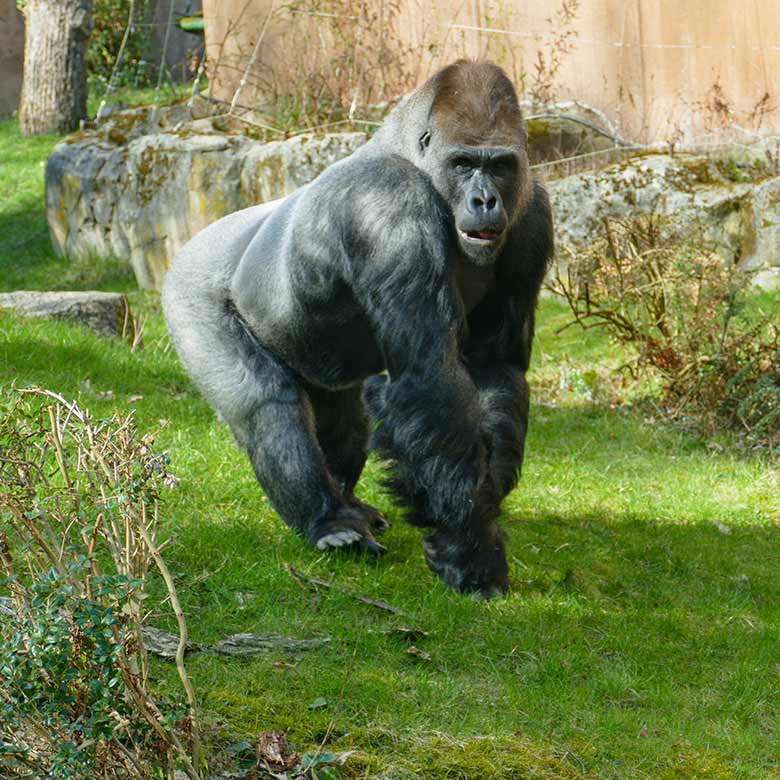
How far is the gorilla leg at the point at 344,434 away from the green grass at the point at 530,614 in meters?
0.23

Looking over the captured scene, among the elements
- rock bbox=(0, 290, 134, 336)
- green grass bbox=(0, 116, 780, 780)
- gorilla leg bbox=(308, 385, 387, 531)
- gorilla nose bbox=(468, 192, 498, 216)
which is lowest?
green grass bbox=(0, 116, 780, 780)

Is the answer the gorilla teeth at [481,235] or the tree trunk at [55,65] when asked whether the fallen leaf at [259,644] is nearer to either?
the gorilla teeth at [481,235]

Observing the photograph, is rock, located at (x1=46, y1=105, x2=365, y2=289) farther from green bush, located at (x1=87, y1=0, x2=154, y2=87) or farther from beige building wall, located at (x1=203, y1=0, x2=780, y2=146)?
green bush, located at (x1=87, y1=0, x2=154, y2=87)

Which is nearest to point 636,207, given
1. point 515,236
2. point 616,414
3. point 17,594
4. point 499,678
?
point 616,414

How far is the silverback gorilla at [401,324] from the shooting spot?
3639mm

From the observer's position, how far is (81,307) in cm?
674

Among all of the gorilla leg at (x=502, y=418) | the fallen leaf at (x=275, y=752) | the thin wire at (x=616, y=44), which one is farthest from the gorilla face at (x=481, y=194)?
the thin wire at (x=616, y=44)

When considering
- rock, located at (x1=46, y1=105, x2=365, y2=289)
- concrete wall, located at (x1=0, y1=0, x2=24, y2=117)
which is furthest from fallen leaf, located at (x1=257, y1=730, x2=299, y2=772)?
concrete wall, located at (x1=0, y1=0, x2=24, y2=117)

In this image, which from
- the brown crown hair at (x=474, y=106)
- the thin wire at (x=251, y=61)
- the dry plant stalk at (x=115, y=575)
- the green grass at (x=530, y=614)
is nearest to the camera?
the dry plant stalk at (x=115, y=575)

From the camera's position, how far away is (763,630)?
3.84 meters

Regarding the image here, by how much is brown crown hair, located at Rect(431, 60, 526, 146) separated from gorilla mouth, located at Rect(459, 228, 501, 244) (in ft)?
0.94

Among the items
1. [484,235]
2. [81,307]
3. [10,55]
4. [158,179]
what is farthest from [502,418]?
[10,55]

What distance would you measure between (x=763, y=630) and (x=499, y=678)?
0.98m

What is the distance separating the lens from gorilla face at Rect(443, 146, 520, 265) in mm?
3588
